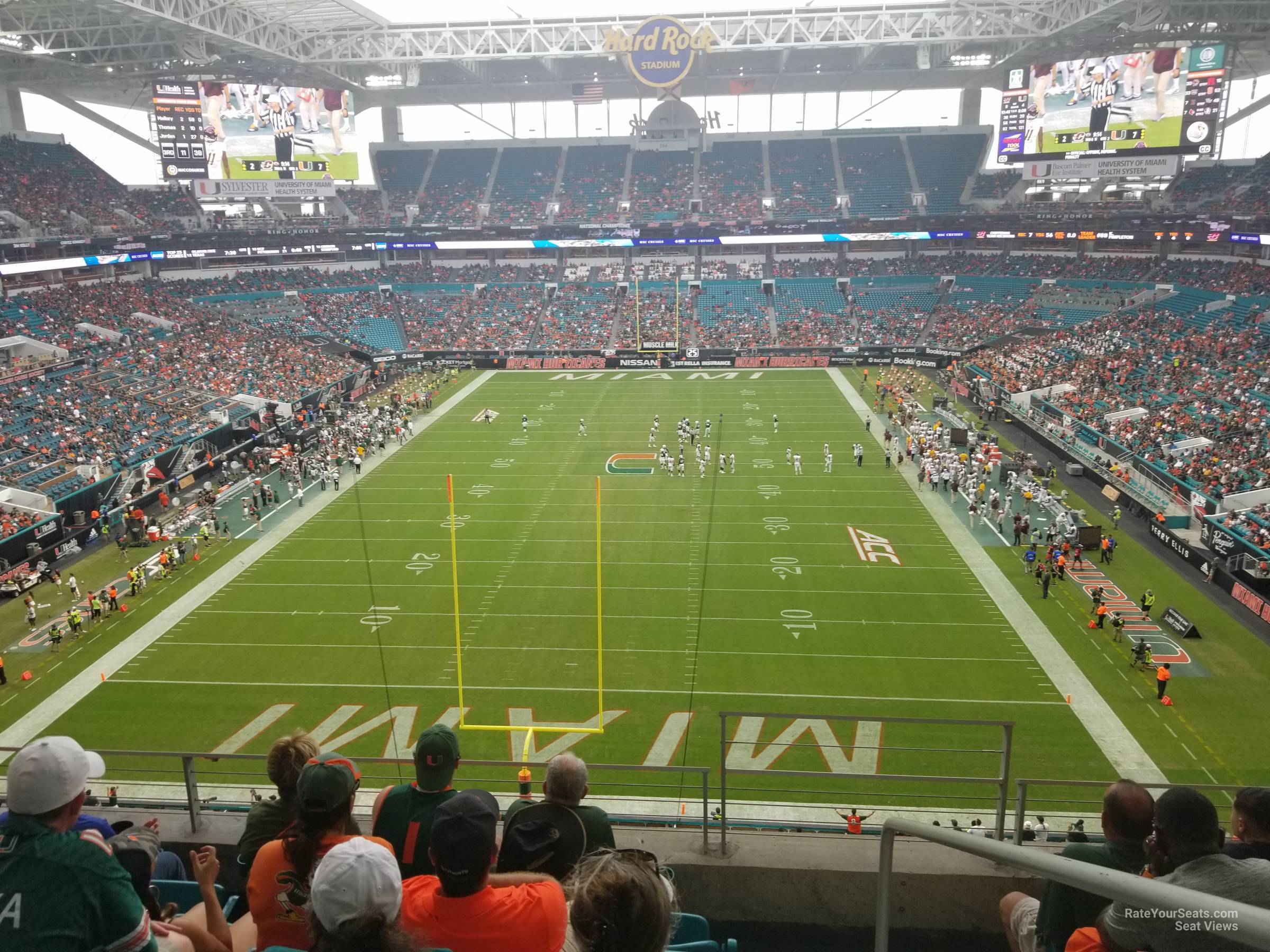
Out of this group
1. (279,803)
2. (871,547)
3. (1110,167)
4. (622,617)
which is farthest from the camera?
(1110,167)

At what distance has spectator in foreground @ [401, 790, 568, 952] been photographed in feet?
9.99

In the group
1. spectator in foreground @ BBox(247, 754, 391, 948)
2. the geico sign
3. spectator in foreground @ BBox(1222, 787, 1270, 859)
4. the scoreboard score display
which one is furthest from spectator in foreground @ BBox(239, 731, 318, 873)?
the scoreboard score display

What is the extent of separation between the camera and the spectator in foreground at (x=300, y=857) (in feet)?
11.6

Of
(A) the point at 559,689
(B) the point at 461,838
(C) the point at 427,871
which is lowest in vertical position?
(A) the point at 559,689

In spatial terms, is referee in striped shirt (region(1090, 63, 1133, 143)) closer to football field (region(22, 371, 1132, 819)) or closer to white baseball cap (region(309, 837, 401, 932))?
football field (region(22, 371, 1132, 819))

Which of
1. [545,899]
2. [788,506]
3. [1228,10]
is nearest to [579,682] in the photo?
[788,506]

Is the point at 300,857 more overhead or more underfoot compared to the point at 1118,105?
more underfoot

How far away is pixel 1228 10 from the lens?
134 ft

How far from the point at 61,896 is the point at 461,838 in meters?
1.21

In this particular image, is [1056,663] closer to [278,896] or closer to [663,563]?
[663,563]

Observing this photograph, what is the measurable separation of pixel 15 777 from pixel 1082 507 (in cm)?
2942

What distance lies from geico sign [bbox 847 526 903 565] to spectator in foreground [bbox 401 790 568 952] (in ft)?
71.6

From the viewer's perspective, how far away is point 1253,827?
129 inches

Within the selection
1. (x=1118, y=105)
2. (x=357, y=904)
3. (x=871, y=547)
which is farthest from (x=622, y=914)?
(x=1118, y=105)
